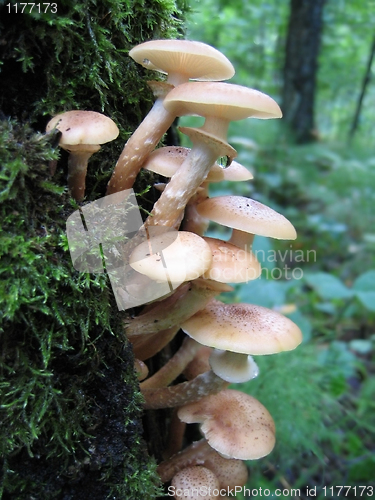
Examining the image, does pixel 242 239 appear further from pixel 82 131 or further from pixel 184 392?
pixel 82 131

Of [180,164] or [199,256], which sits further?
[180,164]

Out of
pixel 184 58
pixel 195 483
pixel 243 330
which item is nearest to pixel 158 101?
pixel 184 58

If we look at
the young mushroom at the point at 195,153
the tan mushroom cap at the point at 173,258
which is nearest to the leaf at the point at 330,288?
the young mushroom at the point at 195,153

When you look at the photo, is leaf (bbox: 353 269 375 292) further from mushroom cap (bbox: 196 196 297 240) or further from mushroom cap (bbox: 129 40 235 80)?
mushroom cap (bbox: 129 40 235 80)

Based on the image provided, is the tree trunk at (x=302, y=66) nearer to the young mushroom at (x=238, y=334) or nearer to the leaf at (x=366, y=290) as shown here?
the leaf at (x=366, y=290)

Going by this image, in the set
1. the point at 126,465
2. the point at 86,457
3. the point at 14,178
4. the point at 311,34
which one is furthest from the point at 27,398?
the point at 311,34

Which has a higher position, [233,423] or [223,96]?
[223,96]
